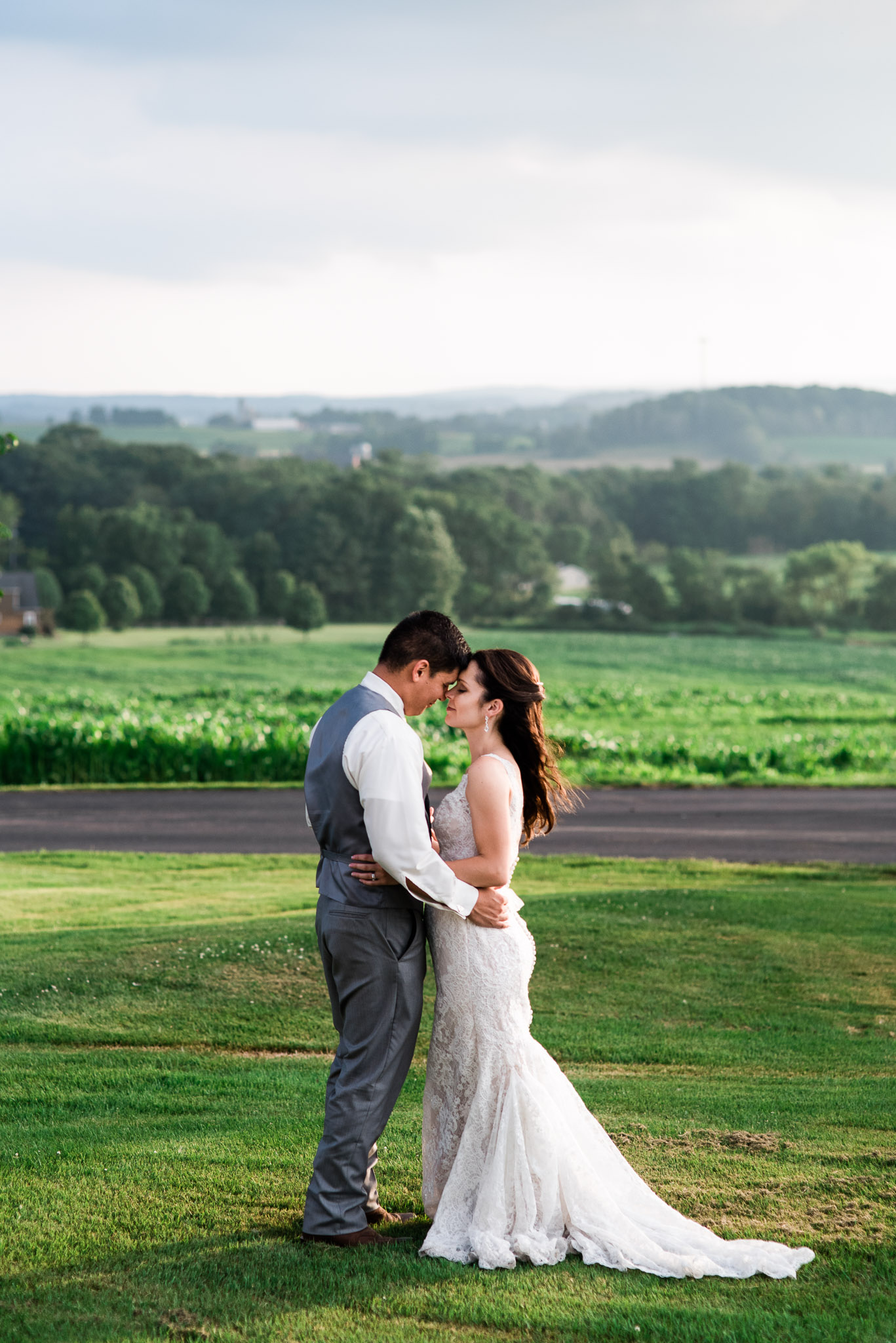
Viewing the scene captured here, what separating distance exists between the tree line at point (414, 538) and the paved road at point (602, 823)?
67322 millimetres

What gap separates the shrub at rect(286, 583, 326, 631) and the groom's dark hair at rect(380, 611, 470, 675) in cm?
8651

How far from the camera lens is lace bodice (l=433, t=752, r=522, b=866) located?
4664 mm

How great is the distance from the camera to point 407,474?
13012 centimetres

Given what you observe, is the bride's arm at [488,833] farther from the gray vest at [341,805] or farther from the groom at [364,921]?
the gray vest at [341,805]

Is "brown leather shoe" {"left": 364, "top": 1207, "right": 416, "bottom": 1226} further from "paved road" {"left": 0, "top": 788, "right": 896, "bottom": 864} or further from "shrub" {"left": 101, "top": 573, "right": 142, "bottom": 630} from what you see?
"shrub" {"left": 101, "top": 573, "right": 142, "bottom": 630}

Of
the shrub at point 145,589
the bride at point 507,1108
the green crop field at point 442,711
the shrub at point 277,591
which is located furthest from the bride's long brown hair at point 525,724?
the shrub at point 145,589

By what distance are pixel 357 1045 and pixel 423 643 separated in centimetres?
144

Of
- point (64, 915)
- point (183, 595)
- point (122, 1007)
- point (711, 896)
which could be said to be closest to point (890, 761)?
point (711, 896)

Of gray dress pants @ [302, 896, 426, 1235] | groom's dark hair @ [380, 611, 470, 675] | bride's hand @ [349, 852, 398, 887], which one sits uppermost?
groom's dark hair @ [380, 611, 470, 675]

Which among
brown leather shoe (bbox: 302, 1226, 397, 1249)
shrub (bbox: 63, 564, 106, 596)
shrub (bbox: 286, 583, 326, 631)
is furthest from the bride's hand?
shrub (bbox: 63, 564, 106, 596)

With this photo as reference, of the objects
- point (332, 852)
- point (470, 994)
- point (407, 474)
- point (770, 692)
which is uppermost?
point (407, 474)

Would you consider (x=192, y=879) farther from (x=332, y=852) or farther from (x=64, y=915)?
(x=332, y=852)

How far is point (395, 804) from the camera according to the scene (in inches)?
168

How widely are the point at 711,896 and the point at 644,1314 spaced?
8.44 meters
